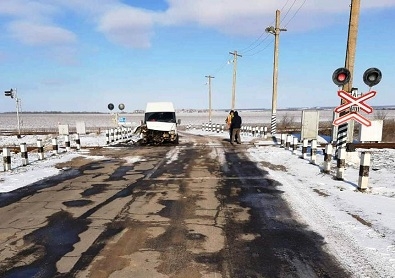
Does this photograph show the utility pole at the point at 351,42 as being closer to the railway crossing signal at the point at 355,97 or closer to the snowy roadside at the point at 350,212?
the railway crossing signal at the point at 355,97

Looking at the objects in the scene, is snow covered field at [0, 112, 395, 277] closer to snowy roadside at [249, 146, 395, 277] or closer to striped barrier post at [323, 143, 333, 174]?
snowy roadside at [249, 146, 395, 277]

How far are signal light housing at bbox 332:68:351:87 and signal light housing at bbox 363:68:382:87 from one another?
2.52 feet

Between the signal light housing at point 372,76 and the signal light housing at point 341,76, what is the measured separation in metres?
0.77

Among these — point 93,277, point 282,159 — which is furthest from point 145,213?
point 282,159

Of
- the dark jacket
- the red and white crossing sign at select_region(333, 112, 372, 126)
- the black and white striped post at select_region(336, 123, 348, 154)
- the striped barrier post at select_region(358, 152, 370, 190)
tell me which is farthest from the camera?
the dark jacket

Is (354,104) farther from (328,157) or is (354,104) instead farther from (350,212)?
(350,212)

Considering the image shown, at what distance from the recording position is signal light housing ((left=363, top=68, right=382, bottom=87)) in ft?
30.5

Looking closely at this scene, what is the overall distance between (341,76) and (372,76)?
1049mm

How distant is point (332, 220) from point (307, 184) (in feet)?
9.84

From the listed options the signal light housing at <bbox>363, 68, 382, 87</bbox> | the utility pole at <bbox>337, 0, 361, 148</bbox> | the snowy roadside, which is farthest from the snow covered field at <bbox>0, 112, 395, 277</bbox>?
the signal light housing at <bbox>363, 68, 382, 87</bbox>

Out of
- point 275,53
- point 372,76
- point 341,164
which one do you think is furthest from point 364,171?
point 275,53

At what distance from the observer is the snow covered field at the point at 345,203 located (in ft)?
13.9

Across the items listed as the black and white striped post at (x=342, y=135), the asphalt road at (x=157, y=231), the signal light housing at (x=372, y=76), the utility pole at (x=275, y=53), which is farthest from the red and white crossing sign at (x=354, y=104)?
the utility pole at (x=275, y=53)

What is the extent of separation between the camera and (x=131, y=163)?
12.3 m
